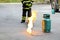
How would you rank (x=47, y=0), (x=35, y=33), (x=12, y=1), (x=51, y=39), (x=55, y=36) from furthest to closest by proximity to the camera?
(x=12, y=1) → (x=47, y=0) → (x=35, y=33) → (x=55, y=36) → (x=51, y=39)

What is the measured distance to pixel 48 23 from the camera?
9844 mm

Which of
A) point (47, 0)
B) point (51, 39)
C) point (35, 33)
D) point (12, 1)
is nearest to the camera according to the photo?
point (51, 39)

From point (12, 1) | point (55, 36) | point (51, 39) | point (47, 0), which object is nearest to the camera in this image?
point (51, 39)

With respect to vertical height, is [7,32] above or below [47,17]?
below

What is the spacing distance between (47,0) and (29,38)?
22.7 meters

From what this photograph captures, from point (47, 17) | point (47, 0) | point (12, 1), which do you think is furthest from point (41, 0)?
point (47, 17)

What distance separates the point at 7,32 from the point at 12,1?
23.4 m

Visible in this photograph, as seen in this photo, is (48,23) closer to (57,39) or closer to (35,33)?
(35,33)

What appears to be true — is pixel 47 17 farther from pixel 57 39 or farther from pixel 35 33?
pixel 57 39

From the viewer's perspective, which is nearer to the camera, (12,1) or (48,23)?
(48,23)

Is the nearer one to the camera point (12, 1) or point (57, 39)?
point (57, 39)

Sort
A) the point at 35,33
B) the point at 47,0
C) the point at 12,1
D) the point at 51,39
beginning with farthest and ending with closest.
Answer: the point at 12,1
the point at 47,0
the point at 35,33
the point at 51,39

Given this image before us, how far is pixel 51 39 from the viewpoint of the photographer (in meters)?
8.57

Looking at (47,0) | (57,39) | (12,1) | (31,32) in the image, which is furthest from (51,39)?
(12,1)
